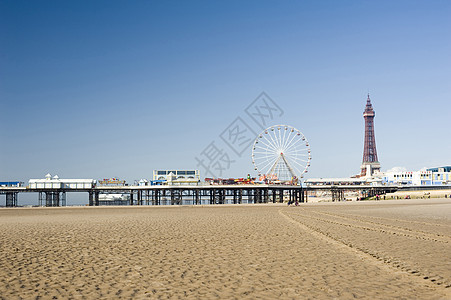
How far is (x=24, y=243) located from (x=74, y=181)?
69.4 meters

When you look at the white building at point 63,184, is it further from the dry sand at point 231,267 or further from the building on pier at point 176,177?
the dry sand at point 231,267

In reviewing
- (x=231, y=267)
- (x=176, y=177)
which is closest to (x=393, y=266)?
(x=231, y=267)

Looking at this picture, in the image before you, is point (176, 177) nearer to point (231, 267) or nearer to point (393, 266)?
point (231, 267)

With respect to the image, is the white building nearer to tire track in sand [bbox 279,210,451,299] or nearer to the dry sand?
the dry sand

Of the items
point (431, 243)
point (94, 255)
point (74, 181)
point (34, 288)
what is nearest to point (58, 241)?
point (94, 255)

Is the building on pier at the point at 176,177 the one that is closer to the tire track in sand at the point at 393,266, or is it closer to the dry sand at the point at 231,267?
the dry sand at the point at 231,267

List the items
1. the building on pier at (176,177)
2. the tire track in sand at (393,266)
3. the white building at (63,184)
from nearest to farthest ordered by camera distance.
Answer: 1. the tire track in sand at (393,266)
2. the white building at (63,184)
3. the building on pier at (176,177)

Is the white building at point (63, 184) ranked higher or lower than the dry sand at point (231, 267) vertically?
lower

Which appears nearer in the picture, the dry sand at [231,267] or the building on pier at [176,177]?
the dry sand at [231,267]

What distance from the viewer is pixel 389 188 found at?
92312 mm

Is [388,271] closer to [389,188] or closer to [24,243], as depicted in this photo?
[24,243]

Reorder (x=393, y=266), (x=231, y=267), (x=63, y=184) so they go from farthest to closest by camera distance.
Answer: (x=63, y=184) < (x=231, y=267) < (x=393, y=266)

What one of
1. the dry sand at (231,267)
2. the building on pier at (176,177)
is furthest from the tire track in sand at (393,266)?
the building on pier at (176,177)

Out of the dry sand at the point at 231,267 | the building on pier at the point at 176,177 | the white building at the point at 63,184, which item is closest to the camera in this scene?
the dry sand at the point at 231,267
